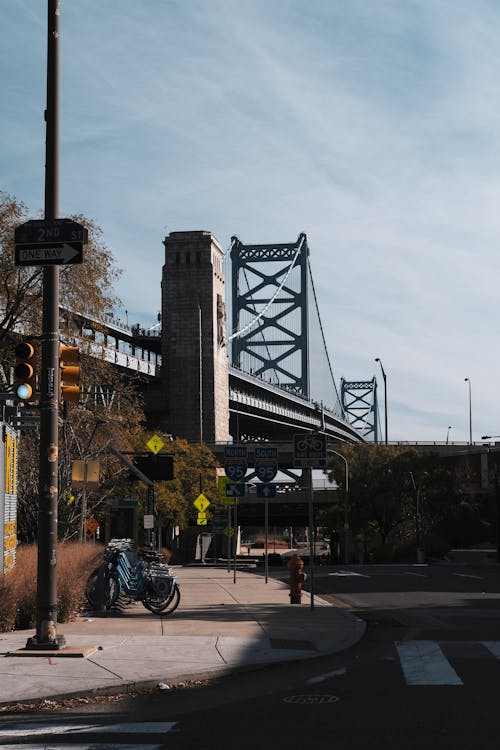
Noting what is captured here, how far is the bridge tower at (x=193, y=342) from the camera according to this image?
9338 centimetres

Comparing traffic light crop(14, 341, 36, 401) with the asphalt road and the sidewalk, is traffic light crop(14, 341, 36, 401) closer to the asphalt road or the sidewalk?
the sidewalk

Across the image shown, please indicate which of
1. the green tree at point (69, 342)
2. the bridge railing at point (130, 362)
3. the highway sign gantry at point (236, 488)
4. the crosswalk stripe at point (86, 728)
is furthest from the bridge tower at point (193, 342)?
the crosswalk stripe at point (86, 728)

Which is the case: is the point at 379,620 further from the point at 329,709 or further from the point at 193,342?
the point at 193,342

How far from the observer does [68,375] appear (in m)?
13.4

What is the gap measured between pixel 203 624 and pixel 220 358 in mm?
79689

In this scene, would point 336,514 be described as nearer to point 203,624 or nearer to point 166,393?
point 166,393

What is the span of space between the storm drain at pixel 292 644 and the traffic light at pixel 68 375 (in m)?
4.16

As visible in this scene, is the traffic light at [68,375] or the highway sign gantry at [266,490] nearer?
the traffic light at [68,375]

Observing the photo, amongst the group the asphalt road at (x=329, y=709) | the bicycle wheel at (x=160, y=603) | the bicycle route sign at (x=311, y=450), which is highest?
the bicycle route sign at (x=311, y=450)

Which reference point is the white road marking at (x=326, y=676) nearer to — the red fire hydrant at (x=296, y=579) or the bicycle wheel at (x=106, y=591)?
the bicycle wheel at (x=106, y=591)

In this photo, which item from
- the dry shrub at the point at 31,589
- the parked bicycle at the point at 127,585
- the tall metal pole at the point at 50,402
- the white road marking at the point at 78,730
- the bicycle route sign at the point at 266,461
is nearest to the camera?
the white road marking at the point at 78,730

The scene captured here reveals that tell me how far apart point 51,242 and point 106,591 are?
720 cm

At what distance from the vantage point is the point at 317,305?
145 metres

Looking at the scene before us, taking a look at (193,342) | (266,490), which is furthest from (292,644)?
(193,342)
